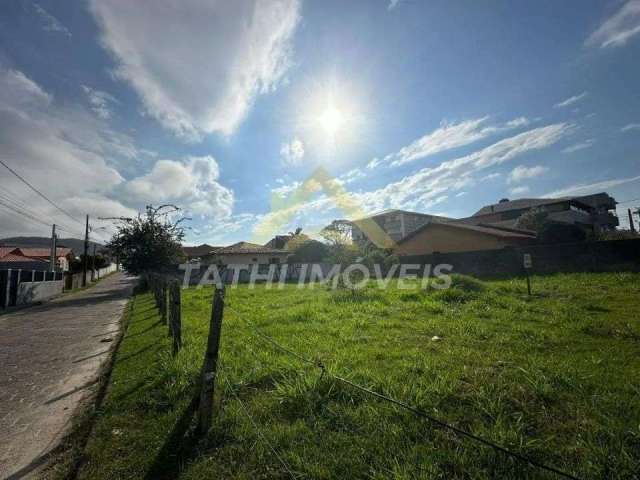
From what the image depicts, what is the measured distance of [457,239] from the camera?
80.3 ft

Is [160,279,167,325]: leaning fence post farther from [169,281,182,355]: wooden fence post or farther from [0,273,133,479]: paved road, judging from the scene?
[169,281,182,355]: wooden fence post

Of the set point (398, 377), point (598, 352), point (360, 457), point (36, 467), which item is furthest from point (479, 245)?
point (36, 467)

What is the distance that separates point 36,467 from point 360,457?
297cm

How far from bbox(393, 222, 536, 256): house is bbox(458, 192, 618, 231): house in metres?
14.1

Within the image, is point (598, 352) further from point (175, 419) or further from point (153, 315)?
point (153, 315)

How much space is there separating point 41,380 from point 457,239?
2543 cm

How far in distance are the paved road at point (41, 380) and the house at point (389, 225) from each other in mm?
33570

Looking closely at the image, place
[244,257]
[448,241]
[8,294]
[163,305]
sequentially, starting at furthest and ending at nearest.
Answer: [244,257], [448,241], [8,294], [163,305]

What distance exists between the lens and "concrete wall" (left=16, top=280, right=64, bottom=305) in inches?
623

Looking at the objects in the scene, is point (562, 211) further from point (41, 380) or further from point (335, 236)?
point (41, 380)

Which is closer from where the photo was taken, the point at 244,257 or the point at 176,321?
the point at 176,321

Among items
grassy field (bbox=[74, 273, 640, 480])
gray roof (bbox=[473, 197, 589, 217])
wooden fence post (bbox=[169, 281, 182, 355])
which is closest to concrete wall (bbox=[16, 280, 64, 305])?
grassy field (bbox=[74, 273, 640, 480])

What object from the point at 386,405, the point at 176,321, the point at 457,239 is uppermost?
the point at 457,239

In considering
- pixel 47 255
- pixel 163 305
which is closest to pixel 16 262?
pixel 47 255
